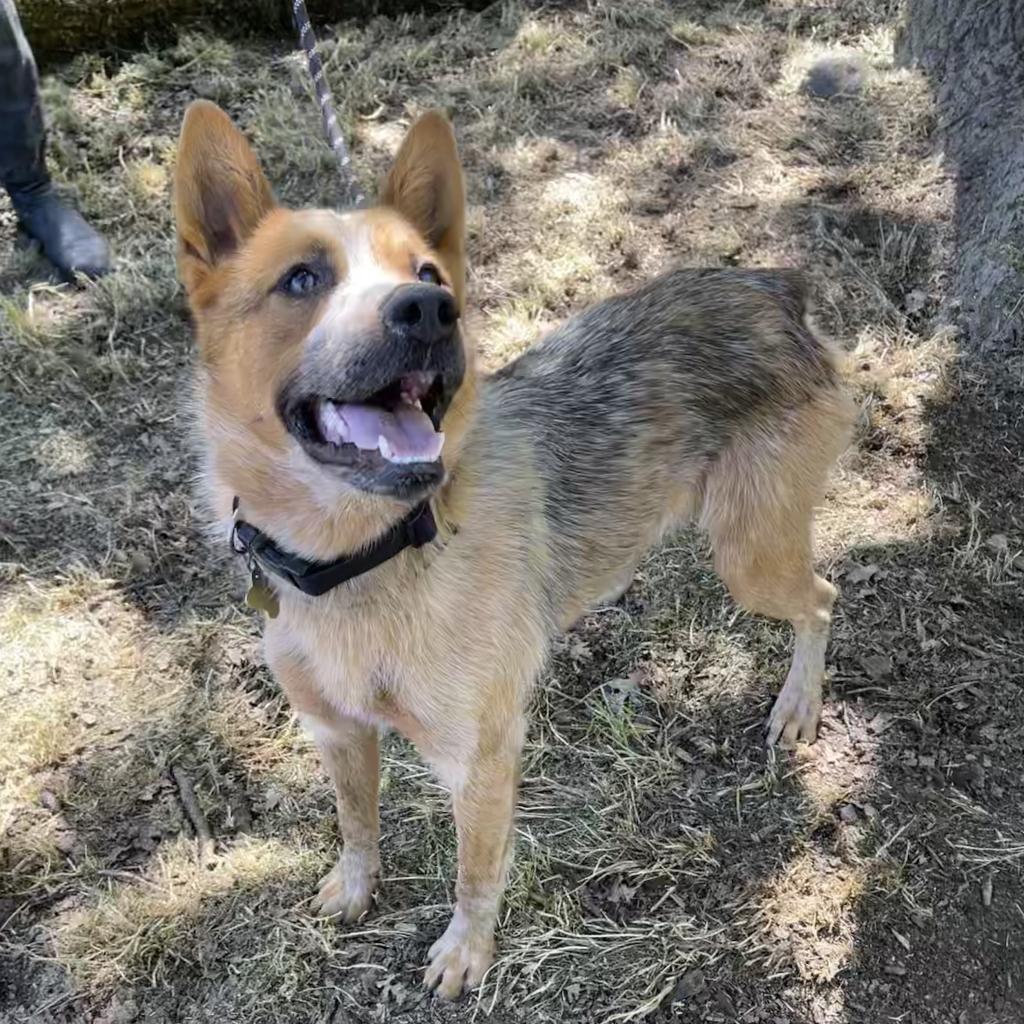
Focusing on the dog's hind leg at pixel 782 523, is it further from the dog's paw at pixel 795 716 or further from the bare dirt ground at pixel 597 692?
the bare dirt ground at pixel 597 692

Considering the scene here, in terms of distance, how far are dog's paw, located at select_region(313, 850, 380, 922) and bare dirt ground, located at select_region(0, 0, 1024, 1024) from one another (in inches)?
2.4

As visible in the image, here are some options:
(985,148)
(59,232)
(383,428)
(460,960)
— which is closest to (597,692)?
(460,960)

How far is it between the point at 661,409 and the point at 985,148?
2.85 m

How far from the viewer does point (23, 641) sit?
3.63 m

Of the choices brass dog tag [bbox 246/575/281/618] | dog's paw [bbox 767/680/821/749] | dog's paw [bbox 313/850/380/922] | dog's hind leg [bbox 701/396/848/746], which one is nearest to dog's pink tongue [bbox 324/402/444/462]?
brass dog tag [bbox 246/575/281/618]

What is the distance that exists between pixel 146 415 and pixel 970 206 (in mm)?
4003

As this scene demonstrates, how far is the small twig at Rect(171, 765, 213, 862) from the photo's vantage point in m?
3.11

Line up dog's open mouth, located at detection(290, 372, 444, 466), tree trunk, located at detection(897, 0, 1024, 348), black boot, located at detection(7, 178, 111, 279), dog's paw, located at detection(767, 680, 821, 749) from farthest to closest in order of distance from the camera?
black boot, located at detection(7, 178, 111, 279) → tree trunk, located at detection(897, 0, 1024, 348) → dog's paw, located at detection(767, 680, 821, 749) → dog's open mouth, located at detection(290, 372, 444, 466)

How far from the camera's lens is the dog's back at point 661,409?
2.95 metres

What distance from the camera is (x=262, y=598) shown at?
8.01 feet

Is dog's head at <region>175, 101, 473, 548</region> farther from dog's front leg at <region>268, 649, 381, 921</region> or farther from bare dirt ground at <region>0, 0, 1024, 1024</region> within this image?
bare dirt ground at <region>0, 0, 1024, 1024</region>

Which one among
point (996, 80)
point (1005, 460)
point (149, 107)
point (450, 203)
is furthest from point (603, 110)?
point (450, 203)

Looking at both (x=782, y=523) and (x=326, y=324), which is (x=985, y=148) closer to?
(x=782, y=523)

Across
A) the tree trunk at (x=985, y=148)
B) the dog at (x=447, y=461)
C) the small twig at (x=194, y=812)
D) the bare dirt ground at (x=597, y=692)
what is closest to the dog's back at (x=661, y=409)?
the dog at (x=447, y=461)
